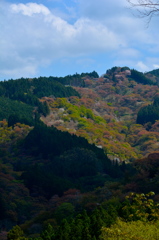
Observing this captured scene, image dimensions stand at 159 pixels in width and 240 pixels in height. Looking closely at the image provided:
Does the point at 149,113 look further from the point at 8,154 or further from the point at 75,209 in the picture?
the point at 75,209

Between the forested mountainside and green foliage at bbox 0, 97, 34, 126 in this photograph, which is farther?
green foliage at bbox 0, 97, 34, 126

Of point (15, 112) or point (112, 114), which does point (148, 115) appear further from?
point (15, 112)

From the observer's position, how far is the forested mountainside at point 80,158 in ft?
61.2

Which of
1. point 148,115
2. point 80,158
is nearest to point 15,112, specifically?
point 80,158

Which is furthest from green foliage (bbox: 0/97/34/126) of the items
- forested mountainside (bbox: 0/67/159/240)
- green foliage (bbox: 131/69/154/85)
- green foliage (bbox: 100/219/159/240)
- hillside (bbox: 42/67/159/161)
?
green foliage (bbox: 100/219/159/240)

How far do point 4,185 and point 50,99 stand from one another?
6592cm

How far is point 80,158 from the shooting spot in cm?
7062

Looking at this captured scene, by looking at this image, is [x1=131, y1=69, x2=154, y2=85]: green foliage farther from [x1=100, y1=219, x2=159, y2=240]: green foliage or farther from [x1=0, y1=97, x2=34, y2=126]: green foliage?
[x1=100, y1=219, x2=159, y2=240]: green foliage

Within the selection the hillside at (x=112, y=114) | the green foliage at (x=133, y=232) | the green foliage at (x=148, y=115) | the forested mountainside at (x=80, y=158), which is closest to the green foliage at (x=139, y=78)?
the hillside at (x=112, y=114)

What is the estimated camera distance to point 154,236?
46.5 feet

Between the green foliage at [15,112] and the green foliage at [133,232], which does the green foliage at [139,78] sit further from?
the green foliage at [133,232]

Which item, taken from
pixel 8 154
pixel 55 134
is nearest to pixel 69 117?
pixel 55 134

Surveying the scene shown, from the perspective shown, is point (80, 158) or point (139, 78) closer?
point (80, 158)

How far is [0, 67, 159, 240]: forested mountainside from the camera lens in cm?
1864
